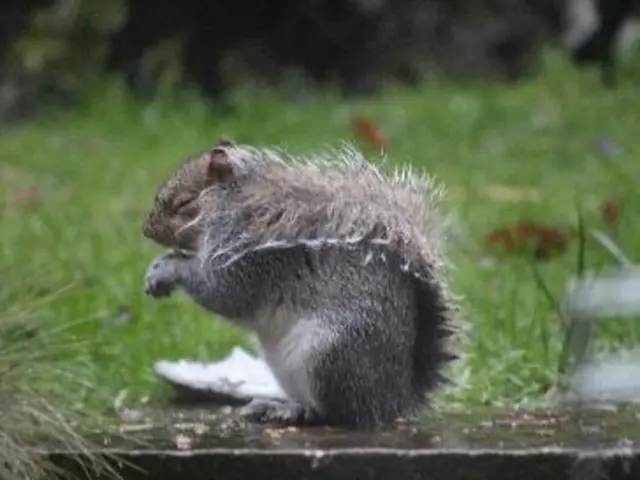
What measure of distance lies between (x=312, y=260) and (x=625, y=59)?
22.2 ft

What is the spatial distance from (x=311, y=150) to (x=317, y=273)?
4.16 m

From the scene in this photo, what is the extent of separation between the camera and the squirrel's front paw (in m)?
3.33

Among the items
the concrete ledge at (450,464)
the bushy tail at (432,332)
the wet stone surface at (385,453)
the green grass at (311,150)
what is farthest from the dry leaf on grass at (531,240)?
the concrete ledge at (450,464)

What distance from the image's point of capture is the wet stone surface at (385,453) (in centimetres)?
305

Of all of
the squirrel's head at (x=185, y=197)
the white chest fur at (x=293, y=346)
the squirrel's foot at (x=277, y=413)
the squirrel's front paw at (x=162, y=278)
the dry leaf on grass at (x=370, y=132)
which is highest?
the dry leaf on grass at (x=370, y=132)

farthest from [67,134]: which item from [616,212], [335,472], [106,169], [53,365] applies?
[335,472]

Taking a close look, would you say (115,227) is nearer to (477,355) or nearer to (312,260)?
(477,355)

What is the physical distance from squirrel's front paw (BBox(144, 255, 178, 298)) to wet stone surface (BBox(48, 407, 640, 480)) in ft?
0.91

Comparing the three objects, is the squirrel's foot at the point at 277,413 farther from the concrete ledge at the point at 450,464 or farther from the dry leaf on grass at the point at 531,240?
the dry leaf on grass at the point at 531,240

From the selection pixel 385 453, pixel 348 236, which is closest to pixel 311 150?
pixel 348 236

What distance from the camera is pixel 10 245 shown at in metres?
5.78

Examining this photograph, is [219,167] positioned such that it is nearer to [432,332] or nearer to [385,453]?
[432,332]

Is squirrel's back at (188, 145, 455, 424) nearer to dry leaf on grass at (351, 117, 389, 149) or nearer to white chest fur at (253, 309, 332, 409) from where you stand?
white chest fur at (253, 309, 332, 409)

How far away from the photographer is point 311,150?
24.2 feet
